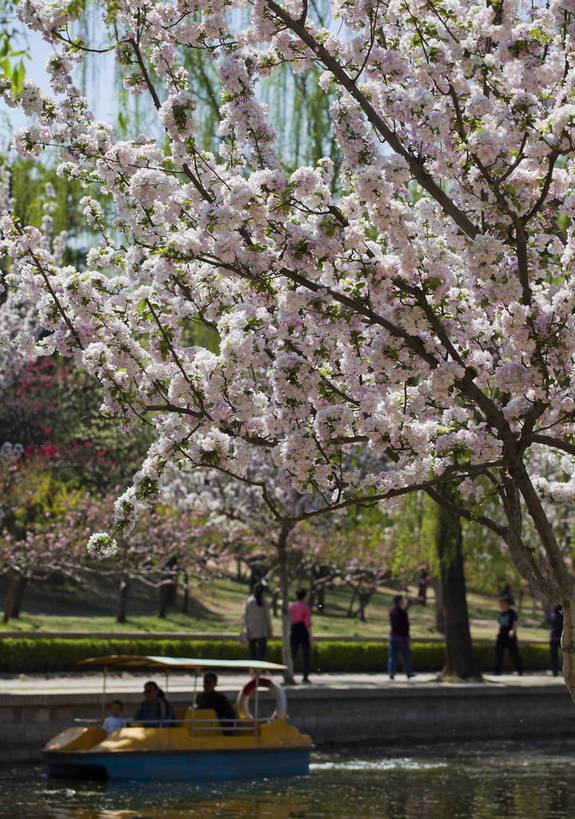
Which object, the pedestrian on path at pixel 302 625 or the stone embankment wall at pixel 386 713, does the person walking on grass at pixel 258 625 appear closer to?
the pedestrian on path at pixel 302 625

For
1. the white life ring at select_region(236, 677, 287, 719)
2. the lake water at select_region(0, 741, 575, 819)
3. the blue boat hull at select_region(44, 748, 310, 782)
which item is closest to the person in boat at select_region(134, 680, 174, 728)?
the blue boat hull at select_region(44, 748, 310, 782)

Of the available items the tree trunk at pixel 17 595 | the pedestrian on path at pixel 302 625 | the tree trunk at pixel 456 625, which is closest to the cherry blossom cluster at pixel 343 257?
the pedestrian on path at pixel 302 625

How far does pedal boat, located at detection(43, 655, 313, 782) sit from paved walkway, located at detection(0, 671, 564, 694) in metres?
1.65

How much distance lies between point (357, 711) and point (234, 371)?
12708mm

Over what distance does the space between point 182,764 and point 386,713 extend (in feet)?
17.0

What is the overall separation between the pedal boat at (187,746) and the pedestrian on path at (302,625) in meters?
4.57

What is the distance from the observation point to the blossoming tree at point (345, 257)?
695cm

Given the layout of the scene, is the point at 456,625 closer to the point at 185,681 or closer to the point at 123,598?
the point at 185,681

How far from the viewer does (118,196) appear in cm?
811

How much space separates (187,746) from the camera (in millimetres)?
15086

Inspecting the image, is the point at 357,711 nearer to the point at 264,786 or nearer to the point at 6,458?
the point at 264,786

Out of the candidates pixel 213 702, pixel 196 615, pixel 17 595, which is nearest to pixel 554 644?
pixel 213 702

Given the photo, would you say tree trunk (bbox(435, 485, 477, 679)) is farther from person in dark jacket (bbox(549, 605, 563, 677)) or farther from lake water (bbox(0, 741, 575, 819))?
lake water (bbox(0, 741, 575, 819))

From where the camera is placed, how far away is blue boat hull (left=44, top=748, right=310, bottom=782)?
14445 mm
